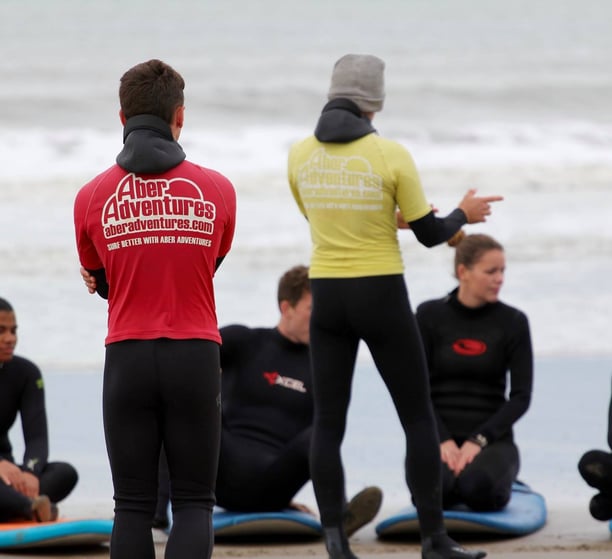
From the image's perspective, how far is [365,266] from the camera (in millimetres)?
4492

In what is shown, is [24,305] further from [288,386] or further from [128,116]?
[128,116]

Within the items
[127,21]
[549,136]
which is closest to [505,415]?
[549,136]

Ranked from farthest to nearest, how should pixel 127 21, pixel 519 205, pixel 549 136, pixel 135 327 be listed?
pixel 127 21 < pixel 549 136 < pixel 519 205 < pixel 135 327

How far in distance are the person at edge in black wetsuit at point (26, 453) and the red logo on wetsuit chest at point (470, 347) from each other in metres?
1.65

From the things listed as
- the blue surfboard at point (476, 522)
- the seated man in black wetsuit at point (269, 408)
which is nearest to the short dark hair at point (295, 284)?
the seated man in black wetsuit at point (269, 408)

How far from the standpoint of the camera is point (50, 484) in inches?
206

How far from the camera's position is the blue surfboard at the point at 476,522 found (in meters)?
5.05

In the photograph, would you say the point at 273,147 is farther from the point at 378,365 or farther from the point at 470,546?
the point at 378,365

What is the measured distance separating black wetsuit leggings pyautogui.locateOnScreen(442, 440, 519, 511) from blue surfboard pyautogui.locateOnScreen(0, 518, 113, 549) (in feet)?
4.54

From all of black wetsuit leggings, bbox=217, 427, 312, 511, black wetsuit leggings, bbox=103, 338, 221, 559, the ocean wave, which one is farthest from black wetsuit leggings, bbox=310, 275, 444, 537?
the ocean wave

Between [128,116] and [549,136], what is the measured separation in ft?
61.7

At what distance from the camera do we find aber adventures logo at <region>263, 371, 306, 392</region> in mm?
5434

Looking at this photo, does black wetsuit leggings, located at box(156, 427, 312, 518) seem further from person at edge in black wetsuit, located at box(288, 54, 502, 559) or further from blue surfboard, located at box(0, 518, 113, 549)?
person at edge in black wetsuit, located at box(288, 54, 502, 559)

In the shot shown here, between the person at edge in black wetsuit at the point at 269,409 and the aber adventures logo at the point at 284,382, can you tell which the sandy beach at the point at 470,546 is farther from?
the aber adventures logo at the point at 284,382
